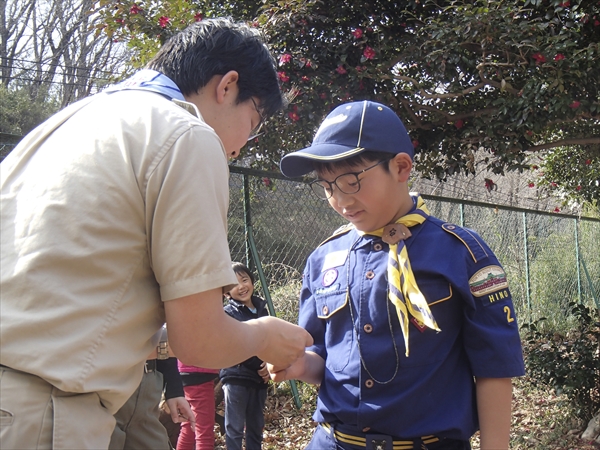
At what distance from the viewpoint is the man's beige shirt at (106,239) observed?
1217 millimetres

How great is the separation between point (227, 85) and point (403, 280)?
74 centimetres

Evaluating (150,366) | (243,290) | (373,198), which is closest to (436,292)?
(373,198)

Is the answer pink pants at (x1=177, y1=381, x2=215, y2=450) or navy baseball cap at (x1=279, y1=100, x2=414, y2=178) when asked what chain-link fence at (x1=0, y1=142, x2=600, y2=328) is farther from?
navy baseball cap at (x1=279, y1=100, x2=414, y2=178)

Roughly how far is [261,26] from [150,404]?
307 cm

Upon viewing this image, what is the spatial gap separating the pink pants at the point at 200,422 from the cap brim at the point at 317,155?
2628 millimetres

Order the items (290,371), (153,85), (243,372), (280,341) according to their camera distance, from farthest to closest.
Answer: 1. (243,372)
2. (290,371)
3. (280,341)
4. (153,85)

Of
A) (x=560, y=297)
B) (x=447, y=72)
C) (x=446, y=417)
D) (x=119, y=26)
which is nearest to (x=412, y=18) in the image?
(x=447, y=72)

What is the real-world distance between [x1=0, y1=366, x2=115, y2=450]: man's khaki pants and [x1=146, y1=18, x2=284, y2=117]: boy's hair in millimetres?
847

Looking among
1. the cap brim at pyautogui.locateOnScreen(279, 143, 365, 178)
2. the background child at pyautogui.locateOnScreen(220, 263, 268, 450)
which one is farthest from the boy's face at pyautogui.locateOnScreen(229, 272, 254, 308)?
the cap brim at pyautogui.locateOnScreen(279, 143, 365, 178)

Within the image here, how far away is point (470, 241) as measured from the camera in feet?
5.98

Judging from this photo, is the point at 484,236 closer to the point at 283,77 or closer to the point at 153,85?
the point at 283,77

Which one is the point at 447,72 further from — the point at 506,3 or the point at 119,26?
the point at 119,26

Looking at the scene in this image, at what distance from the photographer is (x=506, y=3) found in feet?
15.0

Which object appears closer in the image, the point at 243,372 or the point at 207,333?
the point at 207,333
